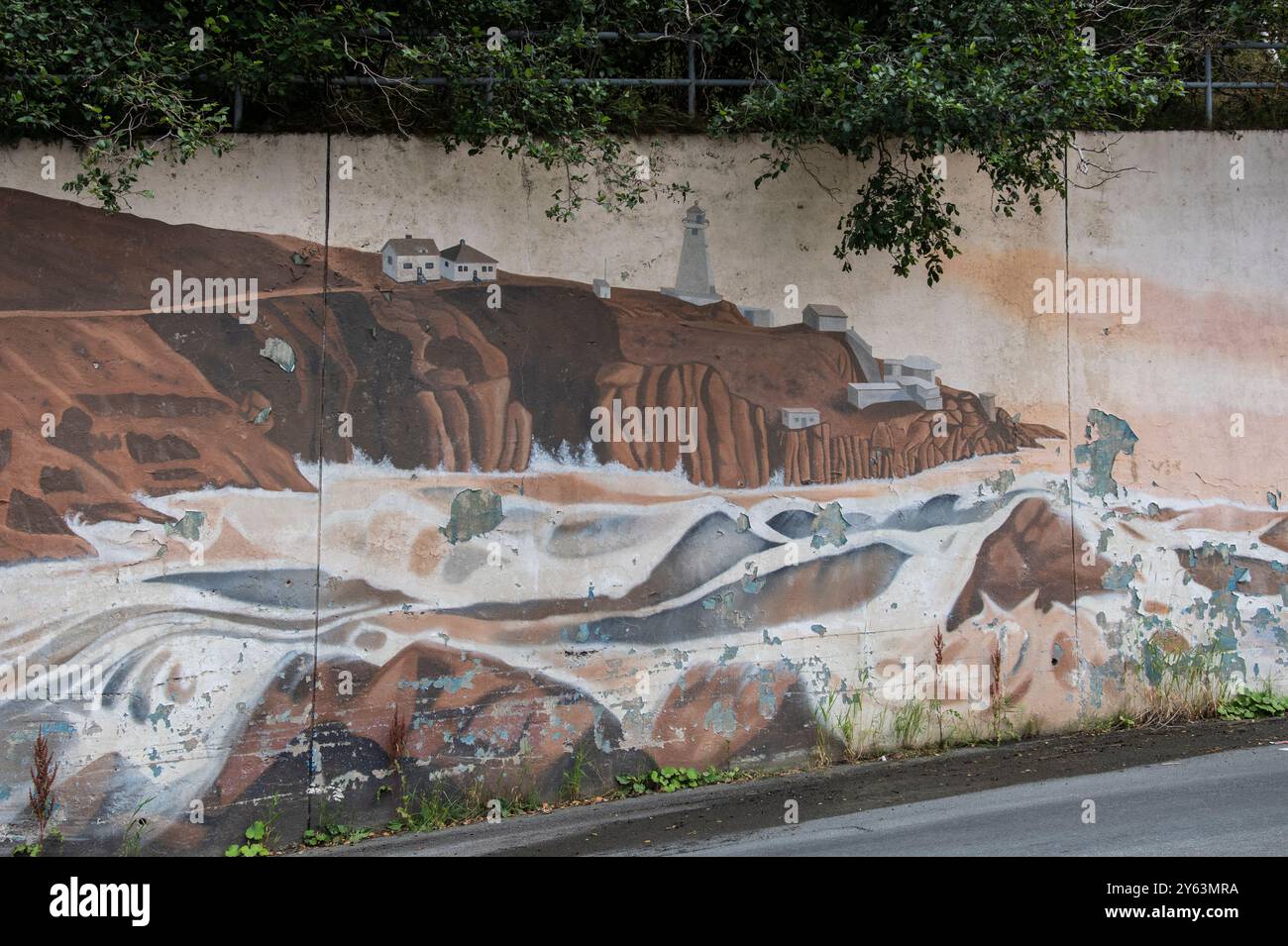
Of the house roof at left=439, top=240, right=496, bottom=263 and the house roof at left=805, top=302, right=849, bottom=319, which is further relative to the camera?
the house roof at left=805, top=302, right=849, bottom=319

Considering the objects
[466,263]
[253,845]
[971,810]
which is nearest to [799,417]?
[466,263]

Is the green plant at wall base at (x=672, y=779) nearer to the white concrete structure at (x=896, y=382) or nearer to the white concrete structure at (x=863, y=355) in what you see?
the white concrete structure at (x=896, y=382)

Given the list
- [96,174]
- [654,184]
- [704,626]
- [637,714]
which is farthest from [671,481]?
[96,174]

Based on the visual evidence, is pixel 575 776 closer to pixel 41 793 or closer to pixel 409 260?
pixel 41 793

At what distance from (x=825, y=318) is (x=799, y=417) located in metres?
0.70

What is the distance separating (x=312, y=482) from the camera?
654 centimetres

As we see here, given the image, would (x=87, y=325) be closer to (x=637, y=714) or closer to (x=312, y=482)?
(x=312, y=482)

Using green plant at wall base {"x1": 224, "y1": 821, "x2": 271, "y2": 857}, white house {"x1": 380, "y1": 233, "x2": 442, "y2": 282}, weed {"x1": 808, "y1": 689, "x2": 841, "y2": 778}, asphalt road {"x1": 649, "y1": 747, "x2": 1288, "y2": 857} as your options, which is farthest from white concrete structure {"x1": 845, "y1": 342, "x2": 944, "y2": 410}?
green plant at wall base {"x1": 224, "y1": 821, "x2": 271, "y2": 857}

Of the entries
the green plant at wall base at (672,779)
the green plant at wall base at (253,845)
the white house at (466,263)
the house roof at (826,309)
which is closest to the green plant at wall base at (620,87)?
the house roof at (826,309)

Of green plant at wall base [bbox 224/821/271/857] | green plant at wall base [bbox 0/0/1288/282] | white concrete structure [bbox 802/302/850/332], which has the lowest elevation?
green plant at wall base [bbox 224/821/271/857]

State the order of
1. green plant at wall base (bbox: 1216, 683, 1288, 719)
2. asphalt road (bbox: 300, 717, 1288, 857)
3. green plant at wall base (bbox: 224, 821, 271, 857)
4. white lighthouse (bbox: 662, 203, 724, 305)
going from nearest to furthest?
asphalt road (bbox: 300, 717, 1288, 857), green plant at wall base (bbox: 224, 821, 271, 857), white lighthouse (bbox: 662, 203, 724, 305), green plant at wall base (bbox: 1216, 683, 1288, 719)

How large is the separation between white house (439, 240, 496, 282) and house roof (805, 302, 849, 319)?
7.05 ft

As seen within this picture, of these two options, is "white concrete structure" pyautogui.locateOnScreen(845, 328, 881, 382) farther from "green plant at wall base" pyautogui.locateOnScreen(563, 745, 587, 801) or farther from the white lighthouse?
"green plant at wall base" pyautogui.locateOnScreen(563, 745, 587, 801)

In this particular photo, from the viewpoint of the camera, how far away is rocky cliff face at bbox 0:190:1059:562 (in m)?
6.27
